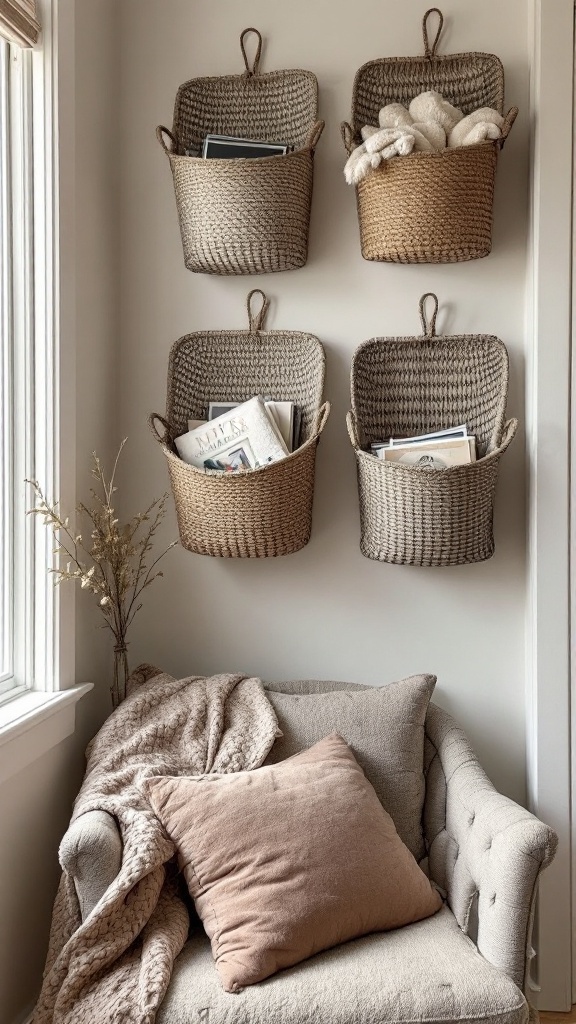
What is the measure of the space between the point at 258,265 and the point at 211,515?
602mm

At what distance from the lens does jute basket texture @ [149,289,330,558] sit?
1.88m

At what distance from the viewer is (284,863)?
1.49 metres

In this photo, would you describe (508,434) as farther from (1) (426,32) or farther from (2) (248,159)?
(1) (426,32)

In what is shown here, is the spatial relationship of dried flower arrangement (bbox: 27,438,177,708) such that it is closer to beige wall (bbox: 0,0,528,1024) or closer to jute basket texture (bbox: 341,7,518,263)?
beige wall (bbox: 0,0,528,1024)

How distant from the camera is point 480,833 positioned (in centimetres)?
156

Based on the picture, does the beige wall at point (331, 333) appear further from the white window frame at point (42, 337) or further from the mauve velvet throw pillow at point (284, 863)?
the mauve velvet throw pillow at point (284, 863)

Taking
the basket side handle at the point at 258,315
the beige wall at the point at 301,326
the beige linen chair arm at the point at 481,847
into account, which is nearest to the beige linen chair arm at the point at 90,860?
the beige wall at the point at 301,326

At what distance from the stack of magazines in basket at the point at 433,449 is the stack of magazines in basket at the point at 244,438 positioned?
0.22 metres

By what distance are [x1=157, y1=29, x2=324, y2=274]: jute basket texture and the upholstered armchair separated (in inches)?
48.7

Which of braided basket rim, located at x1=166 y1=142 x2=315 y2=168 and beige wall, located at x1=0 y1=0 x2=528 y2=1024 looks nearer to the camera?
braided basket rim, located at x1=166 y1=142 x2=315 y2=168

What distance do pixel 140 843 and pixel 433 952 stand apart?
1.76 feet

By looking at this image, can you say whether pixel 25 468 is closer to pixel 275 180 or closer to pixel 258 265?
pixel 258 265

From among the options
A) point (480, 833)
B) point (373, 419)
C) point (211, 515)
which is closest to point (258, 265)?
point (373, 419)

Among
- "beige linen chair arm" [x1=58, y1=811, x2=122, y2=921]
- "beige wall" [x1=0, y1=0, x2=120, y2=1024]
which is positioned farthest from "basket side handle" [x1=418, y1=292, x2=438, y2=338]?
"beige linen chair arm" [x1=58, y1=811, x2=122, y2=921]
